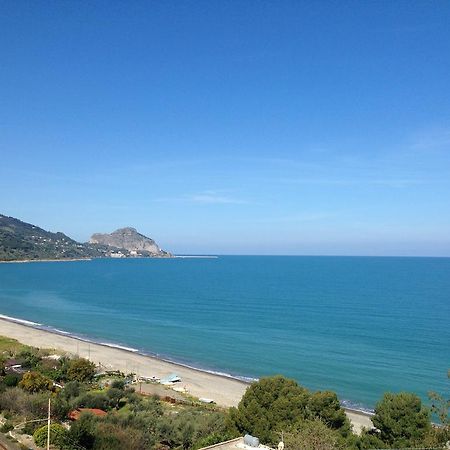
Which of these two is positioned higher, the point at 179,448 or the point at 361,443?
the point at 361,443

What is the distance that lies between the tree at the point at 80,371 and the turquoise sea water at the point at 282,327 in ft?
46.9

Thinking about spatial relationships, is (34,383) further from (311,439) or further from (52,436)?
→ (311,439)

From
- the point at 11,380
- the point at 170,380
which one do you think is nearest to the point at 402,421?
the point at 170,380

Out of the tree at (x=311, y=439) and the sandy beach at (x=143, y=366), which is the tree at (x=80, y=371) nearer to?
the sandy beach at (x=143, y=366)

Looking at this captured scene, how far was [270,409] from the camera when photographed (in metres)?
23.0

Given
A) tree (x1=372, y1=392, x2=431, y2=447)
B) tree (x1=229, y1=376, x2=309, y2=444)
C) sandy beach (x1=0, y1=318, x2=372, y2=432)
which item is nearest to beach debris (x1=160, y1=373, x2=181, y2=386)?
sandy beach (x1=0, y1=318, x2=372, y2=432)

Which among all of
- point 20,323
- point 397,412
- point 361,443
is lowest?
point 20,323

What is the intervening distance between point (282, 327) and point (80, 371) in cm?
3719

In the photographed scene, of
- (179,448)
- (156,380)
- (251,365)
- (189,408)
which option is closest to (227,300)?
(251,365)

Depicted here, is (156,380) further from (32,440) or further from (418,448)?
(418,448)

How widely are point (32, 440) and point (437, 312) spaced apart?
7503 cm

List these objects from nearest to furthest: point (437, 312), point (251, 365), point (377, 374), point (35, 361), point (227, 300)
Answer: point (35, 361)
point (377, 374)
point (251, 365)
point (437, 312)
point (227, 300)

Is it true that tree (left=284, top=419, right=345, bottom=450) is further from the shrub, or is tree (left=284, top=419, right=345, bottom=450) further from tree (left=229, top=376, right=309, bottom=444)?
the shrub

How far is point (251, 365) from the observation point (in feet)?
157
